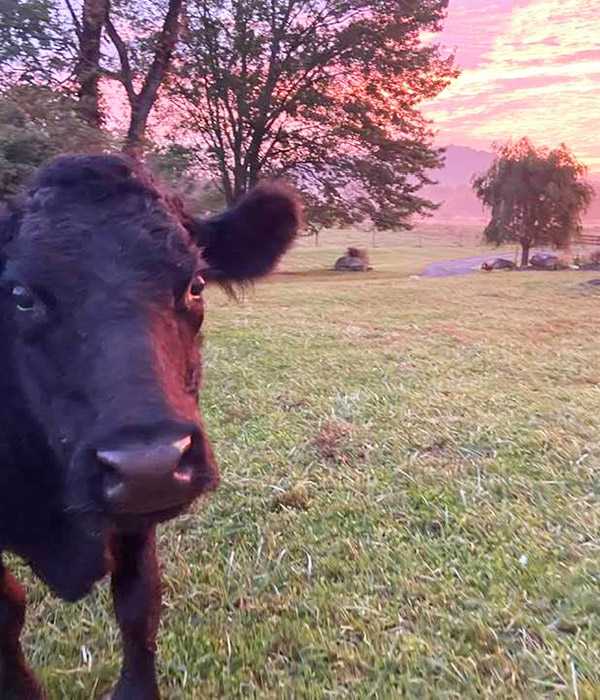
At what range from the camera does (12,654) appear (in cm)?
237

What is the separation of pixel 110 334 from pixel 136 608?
1.05 m

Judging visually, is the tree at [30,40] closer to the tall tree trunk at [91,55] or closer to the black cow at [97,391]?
the tall tree trunk at [91,55]

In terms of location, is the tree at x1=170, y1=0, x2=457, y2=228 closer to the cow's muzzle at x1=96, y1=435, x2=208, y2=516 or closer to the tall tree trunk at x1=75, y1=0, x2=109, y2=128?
the tall tree trunk at x1=75, y1=0, x2=109, y2=128

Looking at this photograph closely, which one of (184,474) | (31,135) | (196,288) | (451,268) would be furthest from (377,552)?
(451,268)

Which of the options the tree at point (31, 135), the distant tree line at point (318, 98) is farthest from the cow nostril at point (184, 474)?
the distant tree line at point (318, 98)

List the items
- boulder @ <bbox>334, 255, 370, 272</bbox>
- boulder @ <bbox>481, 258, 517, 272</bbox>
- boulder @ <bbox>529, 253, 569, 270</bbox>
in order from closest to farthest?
boulder @ <bbox>529, 253, 569, 270</bbox>
boulder @ <bbox>334, 255, 370, 272</bbox>
boulder @ <bbox>481, 258, 517, 272</bbox>

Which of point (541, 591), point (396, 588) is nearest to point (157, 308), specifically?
point (396, 588)

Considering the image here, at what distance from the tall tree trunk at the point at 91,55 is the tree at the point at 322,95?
754 centimetres

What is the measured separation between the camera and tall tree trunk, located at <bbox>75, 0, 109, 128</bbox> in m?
8.58

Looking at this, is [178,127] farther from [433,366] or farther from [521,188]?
[521,188]

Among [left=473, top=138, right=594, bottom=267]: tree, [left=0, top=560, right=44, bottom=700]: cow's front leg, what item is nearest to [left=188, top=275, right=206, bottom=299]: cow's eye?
[left=0, top=560, right=44, bottom=700]: cow's front leg

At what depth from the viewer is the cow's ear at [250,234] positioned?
2729 millimetres

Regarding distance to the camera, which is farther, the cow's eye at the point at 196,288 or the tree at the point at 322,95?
the tree at the point at 322,95

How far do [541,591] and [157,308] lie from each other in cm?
195
